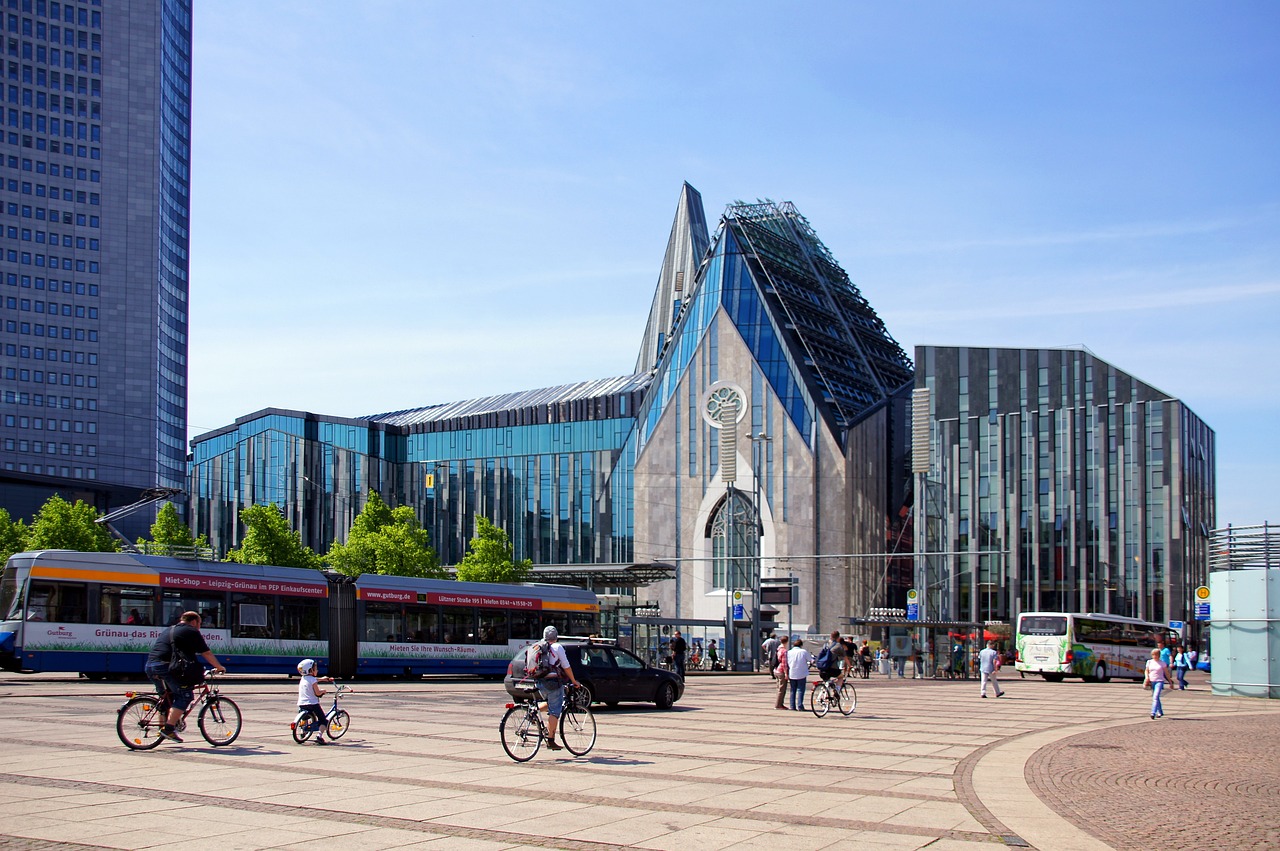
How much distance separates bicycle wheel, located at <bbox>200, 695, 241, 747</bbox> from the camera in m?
15.9

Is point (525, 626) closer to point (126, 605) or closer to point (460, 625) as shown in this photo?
point (460, 625)

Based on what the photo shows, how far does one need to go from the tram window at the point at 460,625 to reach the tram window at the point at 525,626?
178 centimetres

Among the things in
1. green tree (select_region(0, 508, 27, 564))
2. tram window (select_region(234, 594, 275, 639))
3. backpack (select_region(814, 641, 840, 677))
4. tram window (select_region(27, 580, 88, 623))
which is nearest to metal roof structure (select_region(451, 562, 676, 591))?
green tree (select_region(0, 508, 27, 564))

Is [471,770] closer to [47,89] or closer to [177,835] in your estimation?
[177,835]

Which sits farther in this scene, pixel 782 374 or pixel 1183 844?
pixel 782 374

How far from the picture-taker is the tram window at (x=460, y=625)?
40.0 metres

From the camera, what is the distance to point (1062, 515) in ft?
278

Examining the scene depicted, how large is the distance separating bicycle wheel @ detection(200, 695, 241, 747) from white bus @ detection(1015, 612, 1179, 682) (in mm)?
41599

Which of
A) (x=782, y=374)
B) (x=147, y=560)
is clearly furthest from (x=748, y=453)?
(x=147, y=560)

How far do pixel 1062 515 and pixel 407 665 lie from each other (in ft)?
192

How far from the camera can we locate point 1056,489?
3342 inches

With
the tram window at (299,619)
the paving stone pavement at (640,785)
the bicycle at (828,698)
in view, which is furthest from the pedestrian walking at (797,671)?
the tram window at (299,619)

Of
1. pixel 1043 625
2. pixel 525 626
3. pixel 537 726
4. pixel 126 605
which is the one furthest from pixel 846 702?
pixel 1043 625

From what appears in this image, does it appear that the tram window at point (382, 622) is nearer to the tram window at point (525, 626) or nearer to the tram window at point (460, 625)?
the tram window at point (460, 625)
